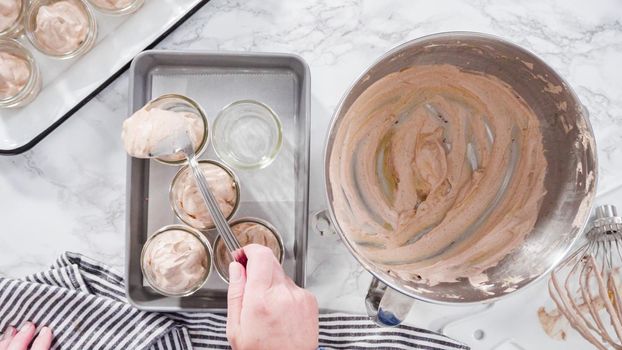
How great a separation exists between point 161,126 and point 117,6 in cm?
21

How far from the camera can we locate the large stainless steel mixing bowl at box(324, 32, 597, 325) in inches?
24.8

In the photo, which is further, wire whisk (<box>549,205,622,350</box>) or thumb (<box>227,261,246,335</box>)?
wire whisk (<box>549,205,622,350</box>)

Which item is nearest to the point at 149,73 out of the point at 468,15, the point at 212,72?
the point at 212,72

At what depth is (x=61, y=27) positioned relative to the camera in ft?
2.69

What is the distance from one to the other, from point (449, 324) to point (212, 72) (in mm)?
469

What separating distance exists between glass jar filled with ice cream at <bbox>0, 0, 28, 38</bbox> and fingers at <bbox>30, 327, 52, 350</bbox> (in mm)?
405

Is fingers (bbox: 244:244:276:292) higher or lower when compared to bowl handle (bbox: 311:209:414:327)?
higher

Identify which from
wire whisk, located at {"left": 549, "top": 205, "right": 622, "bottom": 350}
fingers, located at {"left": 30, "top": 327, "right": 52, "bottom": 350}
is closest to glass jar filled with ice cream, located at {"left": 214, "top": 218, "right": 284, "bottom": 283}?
fingers, located at {"left": 30, "top": 327, "right": 52, "bottom": 350}

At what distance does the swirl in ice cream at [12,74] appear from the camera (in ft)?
2.71

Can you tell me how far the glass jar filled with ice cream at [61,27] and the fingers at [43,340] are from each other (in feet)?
1.23

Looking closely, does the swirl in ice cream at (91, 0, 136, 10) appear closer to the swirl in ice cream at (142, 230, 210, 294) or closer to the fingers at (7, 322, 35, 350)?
the swirl in ice cream at (142, 230, 210, 294)

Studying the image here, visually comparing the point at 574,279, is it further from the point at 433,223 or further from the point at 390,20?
the point at 390,20

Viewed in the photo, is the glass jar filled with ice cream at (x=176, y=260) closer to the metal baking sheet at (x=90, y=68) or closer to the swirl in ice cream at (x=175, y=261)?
the swirl in ice cream at (x=175, y=261)

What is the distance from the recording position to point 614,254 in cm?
86
